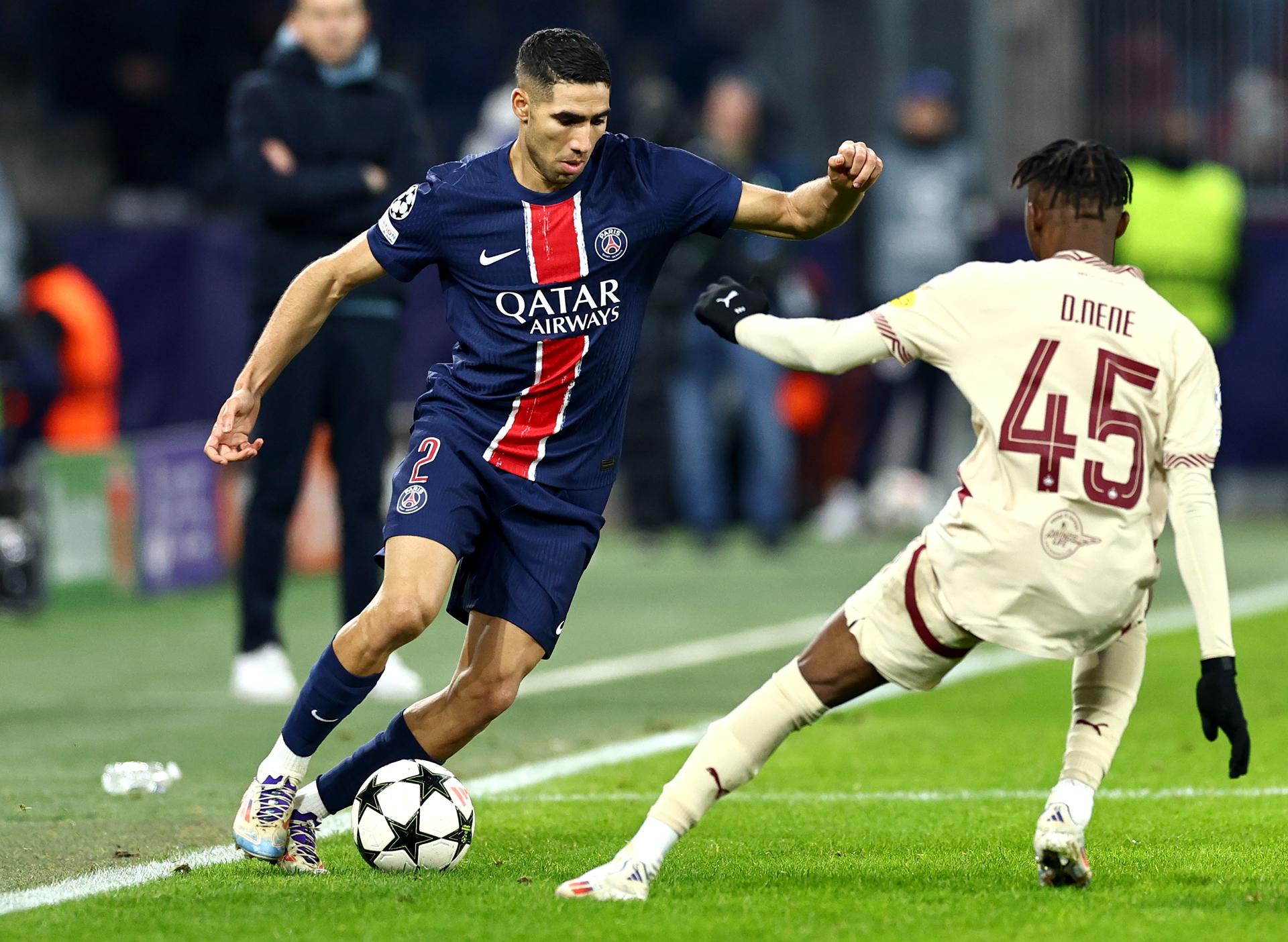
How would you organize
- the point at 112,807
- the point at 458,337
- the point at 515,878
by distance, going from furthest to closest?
1. the point at 112,807
2. the point at 458,337
3. the point at 515,878

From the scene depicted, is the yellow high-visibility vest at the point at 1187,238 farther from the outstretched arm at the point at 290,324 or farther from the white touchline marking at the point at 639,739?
the outstretched arm at the point at 290,324

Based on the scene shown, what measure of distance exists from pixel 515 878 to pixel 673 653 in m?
4.52

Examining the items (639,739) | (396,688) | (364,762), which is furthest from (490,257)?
(396,688)

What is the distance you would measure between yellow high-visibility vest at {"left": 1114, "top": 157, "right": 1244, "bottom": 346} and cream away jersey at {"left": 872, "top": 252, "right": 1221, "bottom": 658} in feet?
27.5

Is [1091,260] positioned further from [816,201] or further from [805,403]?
[805,403]

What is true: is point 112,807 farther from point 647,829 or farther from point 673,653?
point 673,653

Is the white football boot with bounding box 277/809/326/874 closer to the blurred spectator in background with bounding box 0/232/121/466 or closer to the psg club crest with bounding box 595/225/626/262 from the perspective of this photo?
the psg club crest with bounding box 595/225/626/262

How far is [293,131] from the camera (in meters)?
8.27

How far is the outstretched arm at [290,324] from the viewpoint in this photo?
209 inches

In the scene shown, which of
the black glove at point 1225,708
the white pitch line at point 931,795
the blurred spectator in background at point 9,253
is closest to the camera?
the black glove at point 1225,708

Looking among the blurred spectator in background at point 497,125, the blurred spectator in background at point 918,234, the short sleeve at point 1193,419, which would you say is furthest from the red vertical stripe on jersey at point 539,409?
the blurred spectator in background at point 918,234

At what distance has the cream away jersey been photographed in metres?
4.61

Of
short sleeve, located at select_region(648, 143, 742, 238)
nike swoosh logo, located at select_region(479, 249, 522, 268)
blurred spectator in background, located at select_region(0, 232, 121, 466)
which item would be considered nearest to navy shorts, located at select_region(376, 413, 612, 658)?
nike swoosh logo, located at select_region(479, 249, 522, 268)

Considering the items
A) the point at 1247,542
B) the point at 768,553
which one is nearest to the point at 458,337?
the point at 768,553
